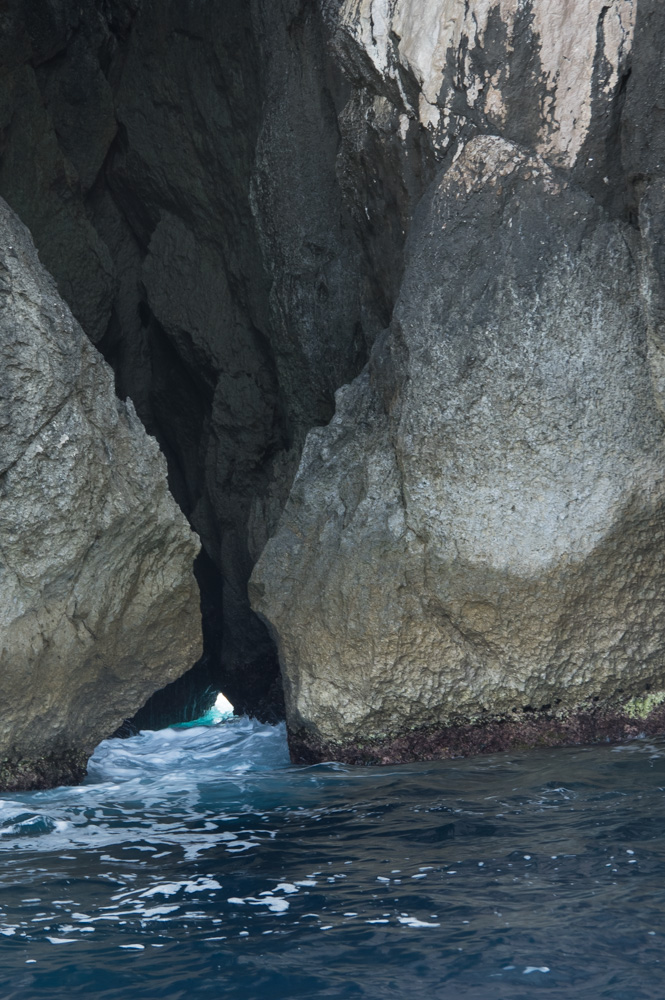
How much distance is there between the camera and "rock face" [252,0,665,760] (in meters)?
5.94

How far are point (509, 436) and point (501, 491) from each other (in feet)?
1.15

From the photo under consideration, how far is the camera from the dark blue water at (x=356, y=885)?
3.03m

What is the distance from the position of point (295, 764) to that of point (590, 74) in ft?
16.3

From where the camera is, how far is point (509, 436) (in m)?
6.01

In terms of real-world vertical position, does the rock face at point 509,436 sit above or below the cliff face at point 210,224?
below

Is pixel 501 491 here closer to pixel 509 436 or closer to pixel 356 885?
pixel 509 436

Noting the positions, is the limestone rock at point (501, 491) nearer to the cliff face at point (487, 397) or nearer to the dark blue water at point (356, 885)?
the cliff face at point (487, 397)

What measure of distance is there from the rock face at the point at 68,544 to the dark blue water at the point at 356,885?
532 mm

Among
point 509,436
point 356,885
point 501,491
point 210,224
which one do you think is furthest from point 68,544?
point 210,224

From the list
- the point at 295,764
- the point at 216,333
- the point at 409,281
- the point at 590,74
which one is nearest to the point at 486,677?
the point at 295,764

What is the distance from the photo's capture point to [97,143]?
965 cm

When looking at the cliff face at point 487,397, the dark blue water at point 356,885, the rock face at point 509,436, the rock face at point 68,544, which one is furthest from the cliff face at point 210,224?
the dark blue water at point 356,885

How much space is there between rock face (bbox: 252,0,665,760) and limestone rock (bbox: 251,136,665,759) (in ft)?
0.04

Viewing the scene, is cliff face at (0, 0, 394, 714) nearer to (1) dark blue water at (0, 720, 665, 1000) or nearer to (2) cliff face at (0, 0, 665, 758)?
(2) cliff face at (0, 0, 665, 758)
